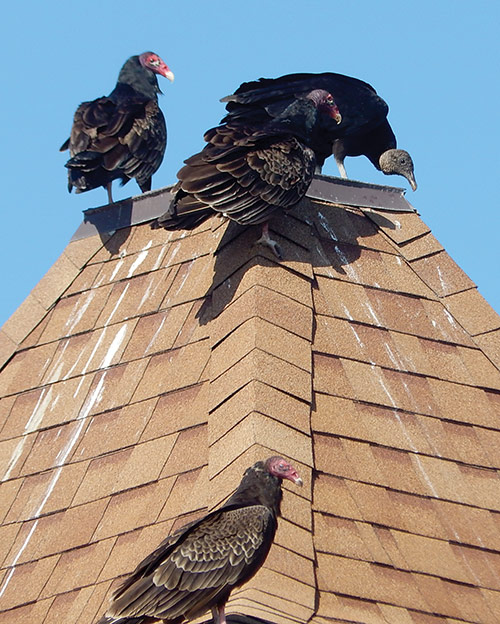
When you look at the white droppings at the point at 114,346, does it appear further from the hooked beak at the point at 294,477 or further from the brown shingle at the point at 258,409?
the hooked beak at the point at 294,477

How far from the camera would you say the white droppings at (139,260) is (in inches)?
365

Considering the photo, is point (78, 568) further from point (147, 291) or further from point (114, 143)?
point (114, 143)

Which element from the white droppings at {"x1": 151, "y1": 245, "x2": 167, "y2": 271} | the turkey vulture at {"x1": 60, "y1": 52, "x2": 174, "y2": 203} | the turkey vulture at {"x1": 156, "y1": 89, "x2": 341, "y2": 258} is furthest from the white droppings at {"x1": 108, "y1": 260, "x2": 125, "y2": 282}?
the turkey vulture at {"x1": 60, "y1": 52, "x2": 174, "y2": 203}

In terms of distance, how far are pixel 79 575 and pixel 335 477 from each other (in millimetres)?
1252

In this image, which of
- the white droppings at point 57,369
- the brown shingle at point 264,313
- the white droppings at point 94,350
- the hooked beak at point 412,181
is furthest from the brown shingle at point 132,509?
the hooked beak at point 412,181

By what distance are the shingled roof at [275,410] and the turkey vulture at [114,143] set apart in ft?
4.17

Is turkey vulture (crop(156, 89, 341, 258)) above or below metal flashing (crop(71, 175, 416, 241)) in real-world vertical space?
below

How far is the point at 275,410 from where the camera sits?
7418 mm

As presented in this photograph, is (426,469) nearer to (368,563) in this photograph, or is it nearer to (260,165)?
(368,563)

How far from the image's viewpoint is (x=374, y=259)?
912 centimetres

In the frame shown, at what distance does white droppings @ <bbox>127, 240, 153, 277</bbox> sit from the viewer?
30.5 feet

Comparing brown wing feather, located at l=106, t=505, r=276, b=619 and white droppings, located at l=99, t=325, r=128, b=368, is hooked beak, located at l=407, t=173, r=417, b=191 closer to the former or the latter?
white droppings, located at l=99, t=325, r=128, b=368

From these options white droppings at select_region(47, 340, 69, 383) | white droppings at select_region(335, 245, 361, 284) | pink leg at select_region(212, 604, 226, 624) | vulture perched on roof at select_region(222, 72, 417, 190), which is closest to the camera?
pink leg at select_region(212, 604, 226, 624)

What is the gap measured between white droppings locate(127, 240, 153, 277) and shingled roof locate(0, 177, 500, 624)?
0.01m
